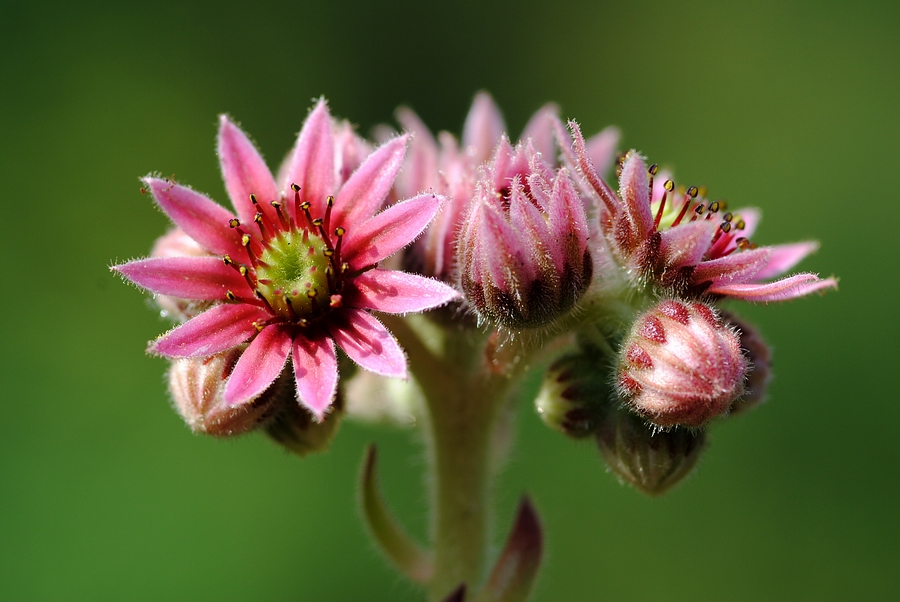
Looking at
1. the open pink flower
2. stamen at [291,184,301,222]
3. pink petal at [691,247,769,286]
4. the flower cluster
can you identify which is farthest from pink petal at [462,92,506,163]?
pink petal at [691,247,769,286]

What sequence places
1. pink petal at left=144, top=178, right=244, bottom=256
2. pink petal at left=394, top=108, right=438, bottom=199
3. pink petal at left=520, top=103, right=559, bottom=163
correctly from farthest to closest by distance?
pink petal at left=520, top=103, right=559, bottom=163 < pink petal at left=394, top=108, right=438, bottom=199 < pink petal at left=144, top=178, right=244, bottom=256

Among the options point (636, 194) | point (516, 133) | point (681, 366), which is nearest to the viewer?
point (681, 366)

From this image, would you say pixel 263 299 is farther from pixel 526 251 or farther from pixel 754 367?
pixel 754 367

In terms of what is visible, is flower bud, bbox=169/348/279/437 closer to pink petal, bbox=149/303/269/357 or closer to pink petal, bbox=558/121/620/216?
pink petal, bbox=149/303/269/357

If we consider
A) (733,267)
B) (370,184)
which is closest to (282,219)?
(370,184)

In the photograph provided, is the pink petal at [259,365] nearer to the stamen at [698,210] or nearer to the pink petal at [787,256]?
the stamen at [698,210]
